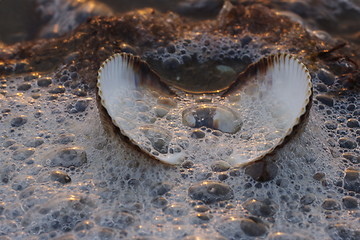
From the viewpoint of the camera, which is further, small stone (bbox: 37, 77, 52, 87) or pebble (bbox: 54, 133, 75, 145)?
small stone (bbox: 37, 77, 52, 87)

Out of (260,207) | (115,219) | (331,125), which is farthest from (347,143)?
(115,219)

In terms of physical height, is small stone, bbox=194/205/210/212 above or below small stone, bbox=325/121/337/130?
below

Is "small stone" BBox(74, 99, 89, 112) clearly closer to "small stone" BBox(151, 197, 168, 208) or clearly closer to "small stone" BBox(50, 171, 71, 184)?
"small stone" BBox(50, 171, 71, 184)

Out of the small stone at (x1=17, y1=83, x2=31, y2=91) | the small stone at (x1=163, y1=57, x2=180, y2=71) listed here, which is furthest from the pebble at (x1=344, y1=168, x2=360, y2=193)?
the small stone at (x1=17, y1=83, x2=31, y2=91)

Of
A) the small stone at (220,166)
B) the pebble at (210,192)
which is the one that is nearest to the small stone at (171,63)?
the small stone at (220,166)

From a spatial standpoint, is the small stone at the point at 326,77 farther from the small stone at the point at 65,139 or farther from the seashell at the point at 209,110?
the small stone at the point at 65,139

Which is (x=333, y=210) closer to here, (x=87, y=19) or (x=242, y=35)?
(x=242, y=35)
